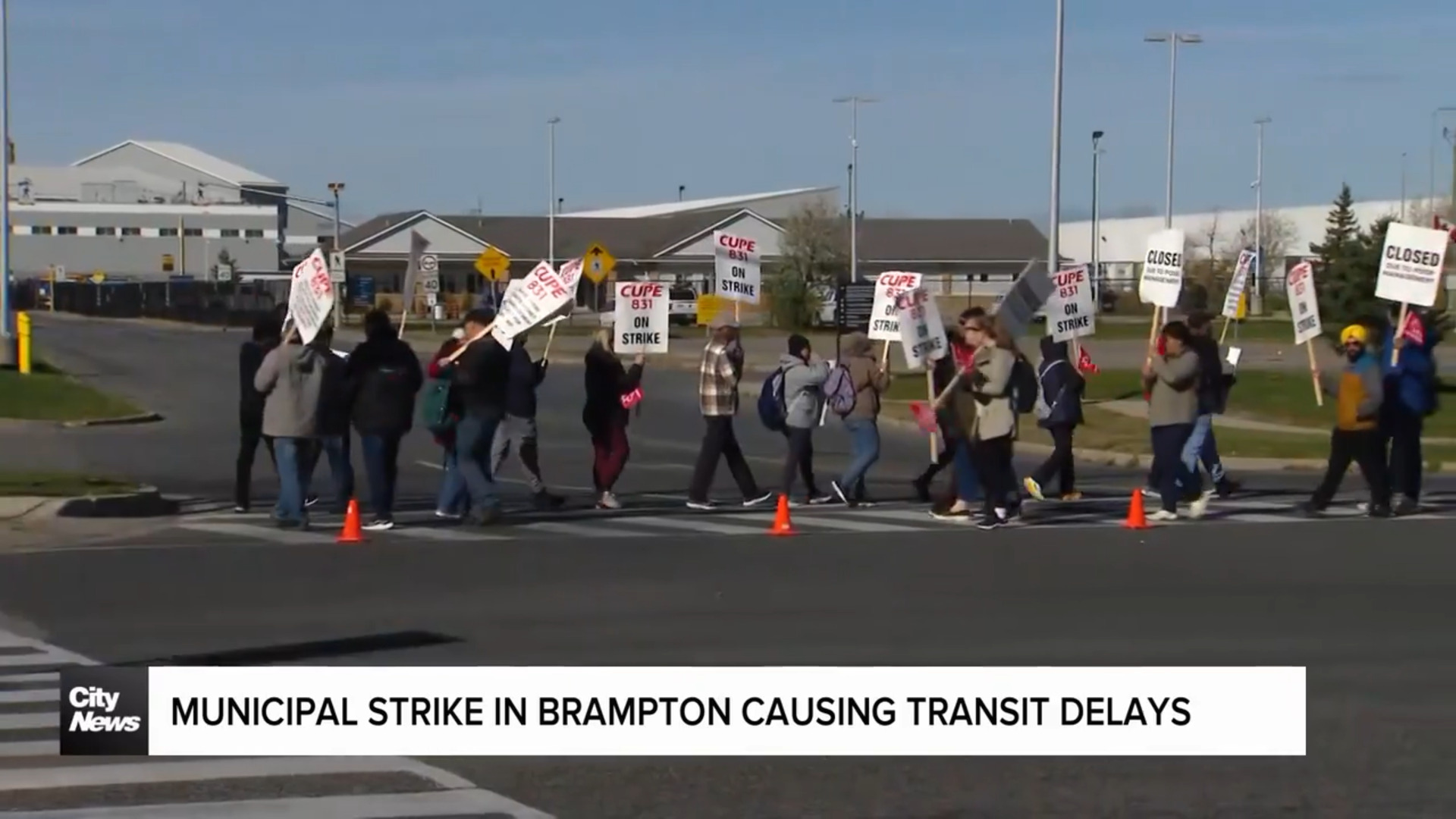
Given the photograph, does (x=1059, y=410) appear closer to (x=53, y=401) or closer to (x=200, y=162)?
(x=53, y=401)

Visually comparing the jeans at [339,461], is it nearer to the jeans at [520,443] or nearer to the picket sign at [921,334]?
the jeans at [520,443]

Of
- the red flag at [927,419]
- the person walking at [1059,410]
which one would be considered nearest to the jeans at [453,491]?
the red flag at [927,419]

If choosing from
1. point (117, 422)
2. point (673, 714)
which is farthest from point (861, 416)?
point (117, 422)

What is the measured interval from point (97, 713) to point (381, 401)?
9.80 m

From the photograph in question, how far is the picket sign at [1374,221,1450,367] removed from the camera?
20.2 meters

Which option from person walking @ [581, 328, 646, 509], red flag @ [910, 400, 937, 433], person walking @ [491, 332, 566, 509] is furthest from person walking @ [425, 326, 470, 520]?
red flag @ [910, 400, 937, 433]

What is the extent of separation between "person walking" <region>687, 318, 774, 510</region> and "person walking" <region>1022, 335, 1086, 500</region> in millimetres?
2940

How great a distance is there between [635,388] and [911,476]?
525 centimetres

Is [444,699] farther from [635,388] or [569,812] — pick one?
[635,388]

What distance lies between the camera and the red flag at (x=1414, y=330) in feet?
61.3

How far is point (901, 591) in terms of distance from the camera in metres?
13.4

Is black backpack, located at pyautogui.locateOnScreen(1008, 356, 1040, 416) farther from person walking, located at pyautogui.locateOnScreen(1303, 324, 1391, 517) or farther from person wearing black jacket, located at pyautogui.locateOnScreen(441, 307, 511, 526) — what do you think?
person wearing black jacket, located at pyautogui.locateOnScreen(441, 307, 511, 526)

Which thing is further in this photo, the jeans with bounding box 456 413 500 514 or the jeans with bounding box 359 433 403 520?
the jeans with bounding box 456 413 500 514

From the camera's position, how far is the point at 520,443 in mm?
19047
